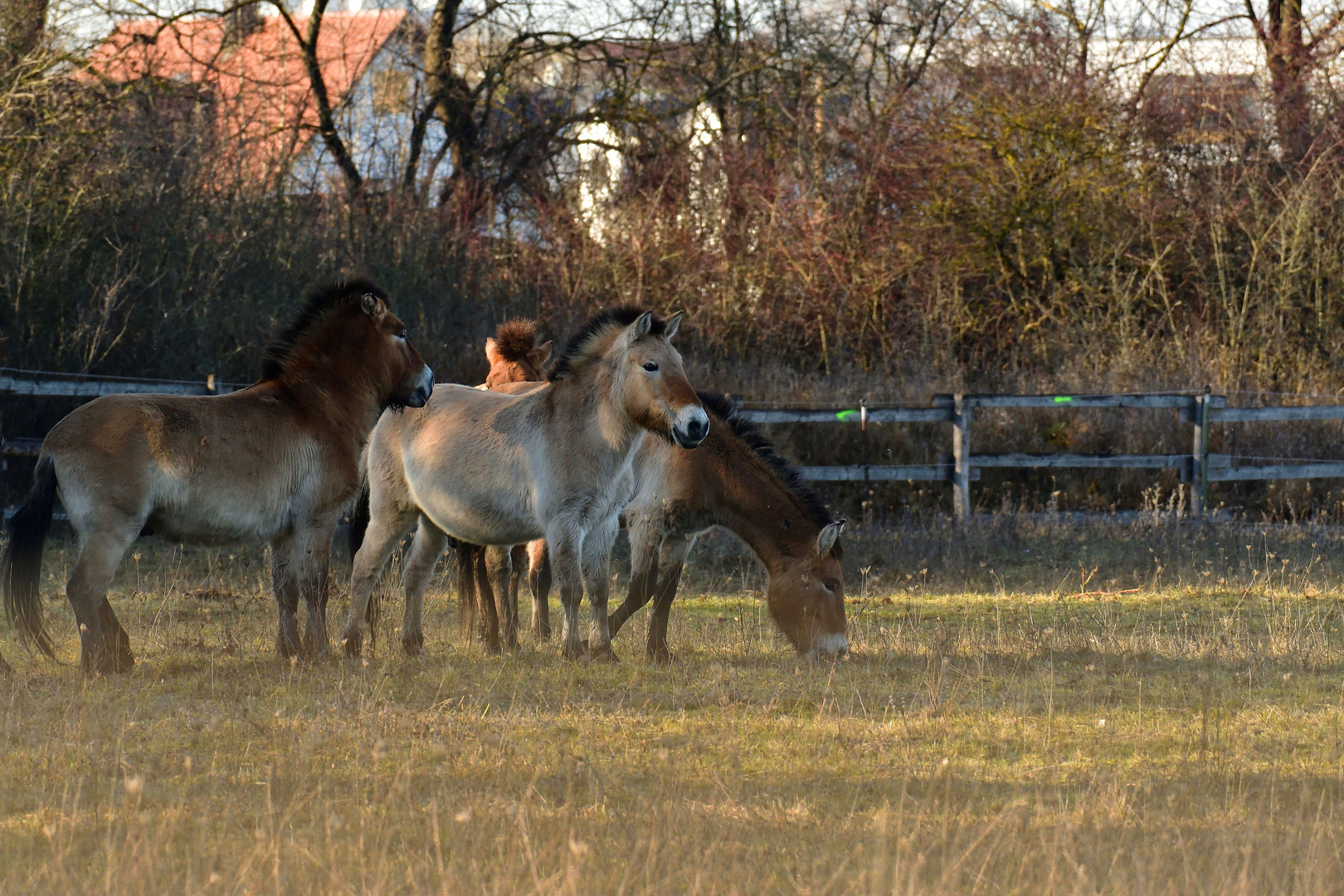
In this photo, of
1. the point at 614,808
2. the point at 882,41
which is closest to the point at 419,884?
the point at 614,808

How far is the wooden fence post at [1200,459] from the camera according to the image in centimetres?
1542

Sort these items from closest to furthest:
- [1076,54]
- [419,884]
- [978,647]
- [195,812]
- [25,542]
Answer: [419,884] → [195,812] → [25,542] → [978,647] → [1076,54]

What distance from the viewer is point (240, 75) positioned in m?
19.7

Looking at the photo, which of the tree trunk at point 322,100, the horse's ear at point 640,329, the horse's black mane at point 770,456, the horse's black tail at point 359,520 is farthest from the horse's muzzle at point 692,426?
the tree trunk at point 322,100

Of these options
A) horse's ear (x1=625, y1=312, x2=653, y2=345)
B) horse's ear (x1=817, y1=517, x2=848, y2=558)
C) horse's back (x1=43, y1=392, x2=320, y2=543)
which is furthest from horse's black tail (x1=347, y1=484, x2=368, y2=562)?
horse's ear (x1=817, y1=517, x2=848, y2=558)

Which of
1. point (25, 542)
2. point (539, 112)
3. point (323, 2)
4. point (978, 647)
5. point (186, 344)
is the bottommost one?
point (978, 647)

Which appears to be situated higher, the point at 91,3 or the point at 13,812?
the point at 91,3

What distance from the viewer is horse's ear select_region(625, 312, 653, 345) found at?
24.8 feet

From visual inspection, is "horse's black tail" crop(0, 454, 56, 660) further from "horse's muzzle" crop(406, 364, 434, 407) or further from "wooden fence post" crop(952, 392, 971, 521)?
"wooden fence post" crop(952, 392, 971, 521)

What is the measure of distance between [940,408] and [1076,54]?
9669 millimetres

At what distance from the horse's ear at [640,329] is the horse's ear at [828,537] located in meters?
1.48

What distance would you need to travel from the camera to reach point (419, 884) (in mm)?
3986

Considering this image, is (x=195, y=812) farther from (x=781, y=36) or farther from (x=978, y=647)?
(x=781, y=36)

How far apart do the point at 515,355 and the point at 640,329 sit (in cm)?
287
